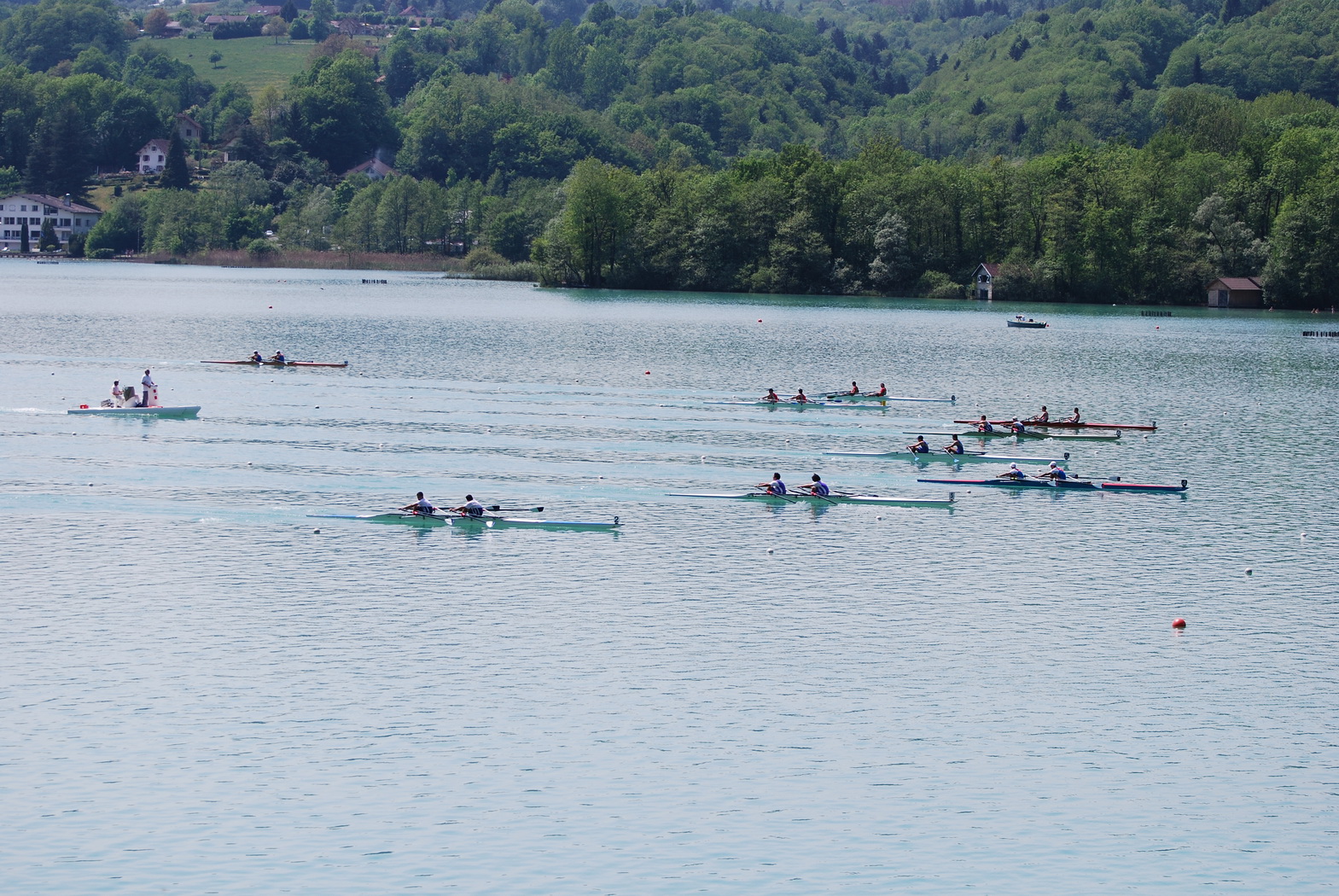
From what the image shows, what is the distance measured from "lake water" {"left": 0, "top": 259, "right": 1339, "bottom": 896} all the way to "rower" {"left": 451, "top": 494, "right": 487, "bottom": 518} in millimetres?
449

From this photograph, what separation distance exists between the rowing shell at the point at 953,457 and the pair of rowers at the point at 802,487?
25.6 ft

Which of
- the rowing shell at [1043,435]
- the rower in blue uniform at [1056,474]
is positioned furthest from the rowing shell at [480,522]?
the rowing shell at [1043,435]

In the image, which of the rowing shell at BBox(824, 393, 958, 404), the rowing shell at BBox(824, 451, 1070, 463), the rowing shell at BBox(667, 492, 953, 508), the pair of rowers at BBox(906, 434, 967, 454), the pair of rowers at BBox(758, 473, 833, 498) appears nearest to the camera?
the pair of rowers at BBox(758, 473, 833, 498)

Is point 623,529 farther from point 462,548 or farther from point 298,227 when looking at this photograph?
point 298,227

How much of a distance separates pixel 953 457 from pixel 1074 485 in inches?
200

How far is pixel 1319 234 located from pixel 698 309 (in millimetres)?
46160

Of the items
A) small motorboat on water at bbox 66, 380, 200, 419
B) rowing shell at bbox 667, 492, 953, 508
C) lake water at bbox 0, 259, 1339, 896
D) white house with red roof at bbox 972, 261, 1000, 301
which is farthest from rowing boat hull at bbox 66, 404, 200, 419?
white house with red roof at bbox 972, 261, 1000, 301

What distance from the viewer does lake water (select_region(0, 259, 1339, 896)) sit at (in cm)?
1897

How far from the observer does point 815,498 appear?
39938mm

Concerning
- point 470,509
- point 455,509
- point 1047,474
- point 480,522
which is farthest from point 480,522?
point 1047,474

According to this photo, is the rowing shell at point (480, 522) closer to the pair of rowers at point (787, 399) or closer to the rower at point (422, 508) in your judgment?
the rower at point (422, 508)

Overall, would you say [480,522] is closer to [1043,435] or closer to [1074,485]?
[1074,485]

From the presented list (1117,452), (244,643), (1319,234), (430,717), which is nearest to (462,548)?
(244,643)

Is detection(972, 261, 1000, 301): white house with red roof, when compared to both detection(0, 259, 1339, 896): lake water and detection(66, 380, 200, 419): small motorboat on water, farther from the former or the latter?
detection(66, 380, 200, 419): small motorboat on water
